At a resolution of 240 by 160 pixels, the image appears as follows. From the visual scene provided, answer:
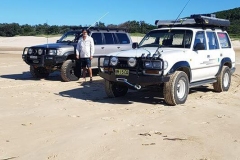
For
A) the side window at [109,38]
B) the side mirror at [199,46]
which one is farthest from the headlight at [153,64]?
the side window at [109,38]

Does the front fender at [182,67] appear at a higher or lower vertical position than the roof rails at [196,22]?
lower

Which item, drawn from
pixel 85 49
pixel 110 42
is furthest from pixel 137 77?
pixel 110 42

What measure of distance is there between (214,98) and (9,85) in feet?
20.6

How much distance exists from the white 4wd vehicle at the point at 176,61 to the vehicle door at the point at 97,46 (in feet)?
11.2

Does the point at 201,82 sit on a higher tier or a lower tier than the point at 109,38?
lower

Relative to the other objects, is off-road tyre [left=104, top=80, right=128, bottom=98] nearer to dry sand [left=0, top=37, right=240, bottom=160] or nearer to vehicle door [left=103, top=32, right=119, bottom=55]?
dry sand [left=0, top=37, right=240, bottom=160]

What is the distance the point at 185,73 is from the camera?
8648 millimetres

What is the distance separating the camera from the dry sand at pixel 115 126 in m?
5.16

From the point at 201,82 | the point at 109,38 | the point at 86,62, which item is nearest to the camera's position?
the point at 201,82

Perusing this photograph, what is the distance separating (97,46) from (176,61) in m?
5.57

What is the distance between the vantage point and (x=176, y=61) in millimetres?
8375

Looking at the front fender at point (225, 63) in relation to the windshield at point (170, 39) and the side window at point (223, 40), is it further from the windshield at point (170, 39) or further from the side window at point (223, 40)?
the windshield at point (170, 39)

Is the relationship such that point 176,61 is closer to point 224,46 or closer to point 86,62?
point 224,46

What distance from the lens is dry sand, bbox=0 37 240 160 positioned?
516 centimetres
